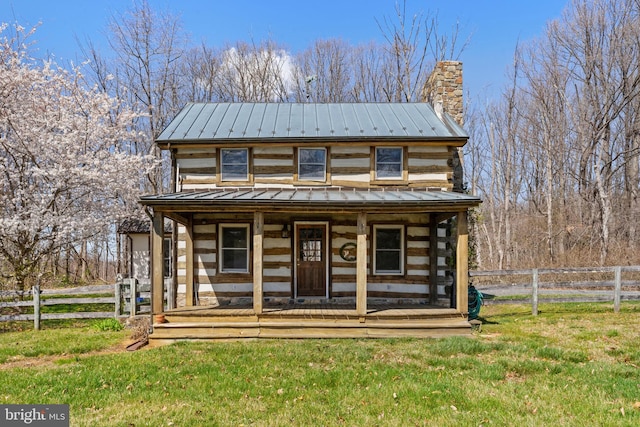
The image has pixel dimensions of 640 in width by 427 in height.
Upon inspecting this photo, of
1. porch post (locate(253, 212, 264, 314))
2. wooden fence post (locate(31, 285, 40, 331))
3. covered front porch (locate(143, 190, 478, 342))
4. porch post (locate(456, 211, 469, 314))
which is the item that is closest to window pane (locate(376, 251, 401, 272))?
covered front porch (locate(143, 190, 478, 342))

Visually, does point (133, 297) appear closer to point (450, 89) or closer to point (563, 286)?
point (450, 89)

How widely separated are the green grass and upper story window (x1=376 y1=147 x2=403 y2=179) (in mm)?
4953

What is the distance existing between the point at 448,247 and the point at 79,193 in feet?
45.5

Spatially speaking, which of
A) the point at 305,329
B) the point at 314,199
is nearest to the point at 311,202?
the point at 314,199

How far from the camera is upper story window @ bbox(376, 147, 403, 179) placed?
11.6m

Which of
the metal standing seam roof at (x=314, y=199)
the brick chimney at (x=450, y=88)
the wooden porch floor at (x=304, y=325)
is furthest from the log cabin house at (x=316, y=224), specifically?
the brick chimney at (x=450, y=88)

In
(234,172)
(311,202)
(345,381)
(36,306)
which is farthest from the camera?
(234,172)

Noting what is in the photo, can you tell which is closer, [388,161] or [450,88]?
[388,161]

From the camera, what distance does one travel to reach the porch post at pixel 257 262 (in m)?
9.27

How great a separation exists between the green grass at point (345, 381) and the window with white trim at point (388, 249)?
2.98 metres

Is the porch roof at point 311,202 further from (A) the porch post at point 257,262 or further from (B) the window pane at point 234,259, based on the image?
(B) the window pane at point 234,259

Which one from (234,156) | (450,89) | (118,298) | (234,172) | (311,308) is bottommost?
(311,308)

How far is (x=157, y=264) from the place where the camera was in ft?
29.9
